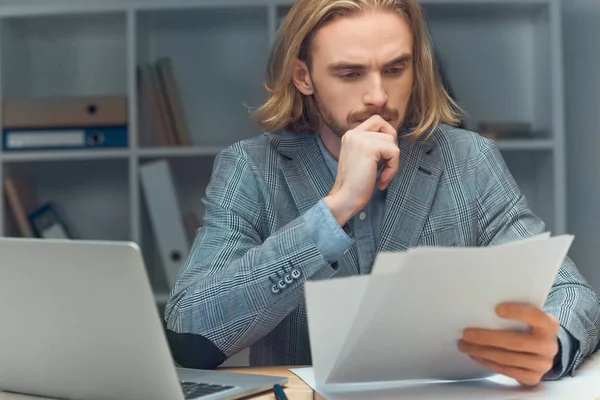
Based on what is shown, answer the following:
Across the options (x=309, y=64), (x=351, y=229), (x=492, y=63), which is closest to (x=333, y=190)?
(x=351, y=229)

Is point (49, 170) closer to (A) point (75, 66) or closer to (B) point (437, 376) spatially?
(A) point (75, 66)

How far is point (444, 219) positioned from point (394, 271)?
2.32ft

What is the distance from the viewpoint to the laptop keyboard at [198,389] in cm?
94

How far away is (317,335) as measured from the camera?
35.0 inches

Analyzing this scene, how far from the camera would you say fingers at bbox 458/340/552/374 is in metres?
0.94

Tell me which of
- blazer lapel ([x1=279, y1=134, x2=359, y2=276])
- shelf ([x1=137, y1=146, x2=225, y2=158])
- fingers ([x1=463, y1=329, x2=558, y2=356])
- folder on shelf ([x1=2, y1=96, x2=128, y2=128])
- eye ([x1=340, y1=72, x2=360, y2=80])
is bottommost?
fingers ([x1=463, y1=329, x2=558, y2=356])

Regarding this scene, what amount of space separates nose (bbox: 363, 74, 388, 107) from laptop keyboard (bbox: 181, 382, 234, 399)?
613mm

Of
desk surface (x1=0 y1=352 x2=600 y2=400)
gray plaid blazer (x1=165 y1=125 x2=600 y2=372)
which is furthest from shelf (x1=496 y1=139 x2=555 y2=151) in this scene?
desk surface (x1=0 y1=352 x2=600 y2=400)

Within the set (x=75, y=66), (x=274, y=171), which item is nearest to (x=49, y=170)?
(x=75, y=66)

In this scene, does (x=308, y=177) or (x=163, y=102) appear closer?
(x=308, y=177)

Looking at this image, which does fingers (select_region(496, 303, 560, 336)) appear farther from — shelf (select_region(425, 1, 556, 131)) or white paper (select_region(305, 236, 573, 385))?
shelf (select_region(425, 1, 556, 131))

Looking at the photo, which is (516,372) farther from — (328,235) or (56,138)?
(56,138)

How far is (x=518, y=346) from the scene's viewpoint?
0.94 m

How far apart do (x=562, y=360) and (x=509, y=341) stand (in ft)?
0.49
